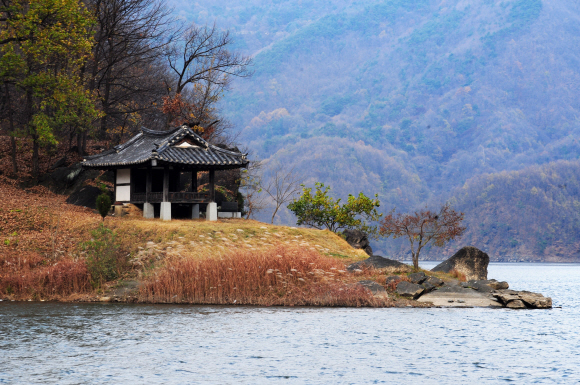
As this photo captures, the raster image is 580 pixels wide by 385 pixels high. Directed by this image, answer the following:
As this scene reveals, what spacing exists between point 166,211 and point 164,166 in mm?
3189

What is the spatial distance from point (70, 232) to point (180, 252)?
8.13m

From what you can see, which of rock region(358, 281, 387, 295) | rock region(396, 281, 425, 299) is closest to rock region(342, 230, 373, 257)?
rock region(396, 281, 425, 299)

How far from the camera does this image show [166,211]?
3900 centimetres

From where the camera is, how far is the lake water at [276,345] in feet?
50.5

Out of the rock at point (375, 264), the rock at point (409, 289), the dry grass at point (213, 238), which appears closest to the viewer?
the rock at point (409, 289)

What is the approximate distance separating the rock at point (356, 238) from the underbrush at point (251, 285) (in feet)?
61.1

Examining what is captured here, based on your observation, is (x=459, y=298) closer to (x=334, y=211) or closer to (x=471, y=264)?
(x=471, y=264)

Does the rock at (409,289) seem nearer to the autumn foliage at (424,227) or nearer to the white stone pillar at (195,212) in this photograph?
the autumn foliage at (424,227)

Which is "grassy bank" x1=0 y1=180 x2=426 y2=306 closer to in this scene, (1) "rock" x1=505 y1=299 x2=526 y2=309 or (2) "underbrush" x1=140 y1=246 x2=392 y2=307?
(2) "underbrush" x1=140 y1=246 x2=392 y2=307

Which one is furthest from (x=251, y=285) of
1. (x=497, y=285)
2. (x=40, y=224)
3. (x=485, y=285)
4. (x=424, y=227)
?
(x=40, y=224)

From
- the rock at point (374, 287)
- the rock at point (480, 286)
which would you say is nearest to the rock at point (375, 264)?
the rock at point (374, 287)

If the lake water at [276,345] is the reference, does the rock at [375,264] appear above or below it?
above

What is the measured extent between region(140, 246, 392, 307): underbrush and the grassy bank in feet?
0.16

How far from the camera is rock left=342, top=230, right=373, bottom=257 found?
Answer: 153ft
